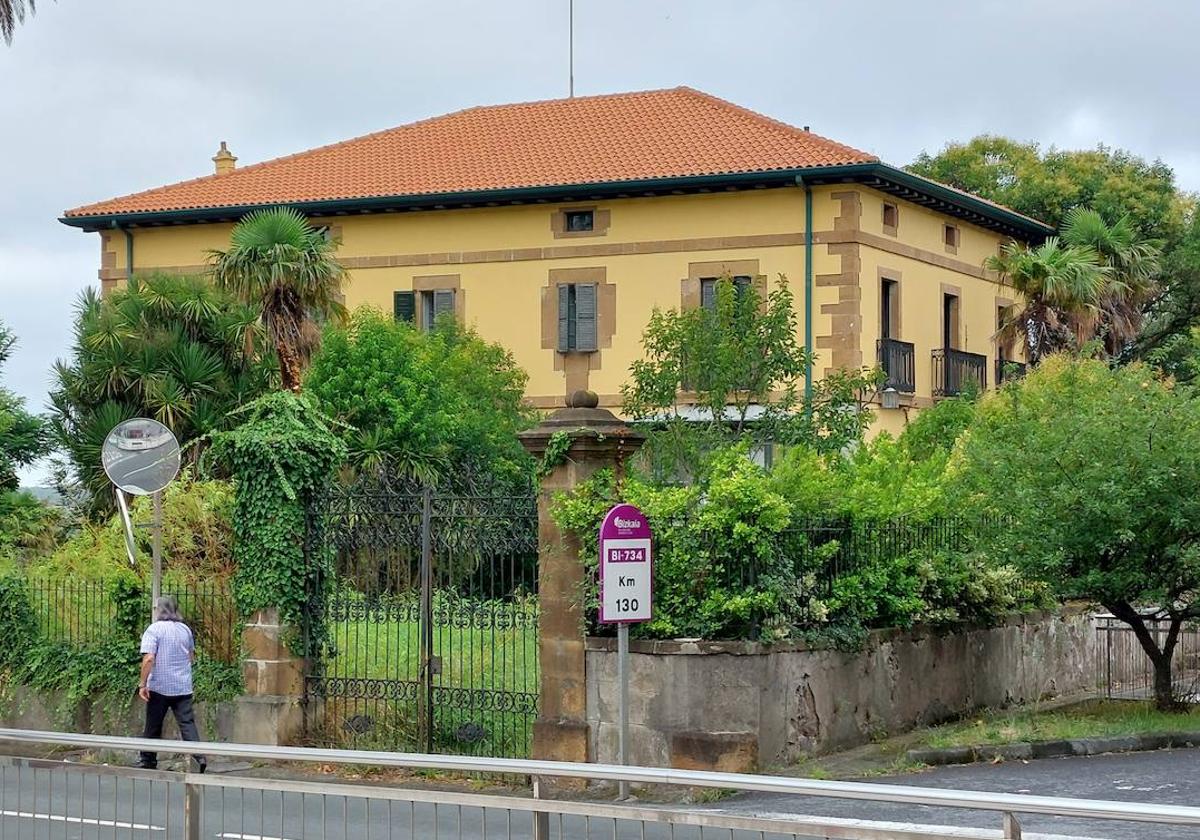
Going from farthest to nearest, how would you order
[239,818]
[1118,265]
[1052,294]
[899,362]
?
[1118,265] < [1052,294] < [899,362] < [239,818]

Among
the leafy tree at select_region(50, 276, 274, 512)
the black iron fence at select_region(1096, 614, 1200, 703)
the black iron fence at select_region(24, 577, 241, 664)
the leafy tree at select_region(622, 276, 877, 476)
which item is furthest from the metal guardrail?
the leafy tree at select_region(50, 276, 274, 512)

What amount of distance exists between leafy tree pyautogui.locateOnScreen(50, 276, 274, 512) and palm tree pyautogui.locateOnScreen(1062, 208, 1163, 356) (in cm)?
2111

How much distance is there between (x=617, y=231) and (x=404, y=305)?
533 cm

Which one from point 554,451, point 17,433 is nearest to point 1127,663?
point 554,451

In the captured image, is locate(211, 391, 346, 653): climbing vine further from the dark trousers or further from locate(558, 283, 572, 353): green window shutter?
locate(558, 283, 572, 353): green window shutter

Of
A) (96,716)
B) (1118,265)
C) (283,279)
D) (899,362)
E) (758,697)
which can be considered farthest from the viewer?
(1118,265)

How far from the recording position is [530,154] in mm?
40969

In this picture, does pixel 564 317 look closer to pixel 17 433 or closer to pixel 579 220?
pixel 579 220

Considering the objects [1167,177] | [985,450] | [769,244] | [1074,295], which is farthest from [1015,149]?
[985,450]

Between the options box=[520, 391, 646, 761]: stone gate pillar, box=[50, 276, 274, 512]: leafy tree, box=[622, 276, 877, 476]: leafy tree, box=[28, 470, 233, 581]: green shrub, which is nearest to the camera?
box=[520, 391, 646, 761]: stone gate pillar

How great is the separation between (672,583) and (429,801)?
815cm

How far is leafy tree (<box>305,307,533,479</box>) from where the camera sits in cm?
3241

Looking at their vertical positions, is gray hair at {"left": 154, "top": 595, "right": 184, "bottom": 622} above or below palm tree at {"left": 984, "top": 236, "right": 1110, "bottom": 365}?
below

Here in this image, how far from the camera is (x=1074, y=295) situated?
40.2 meters
